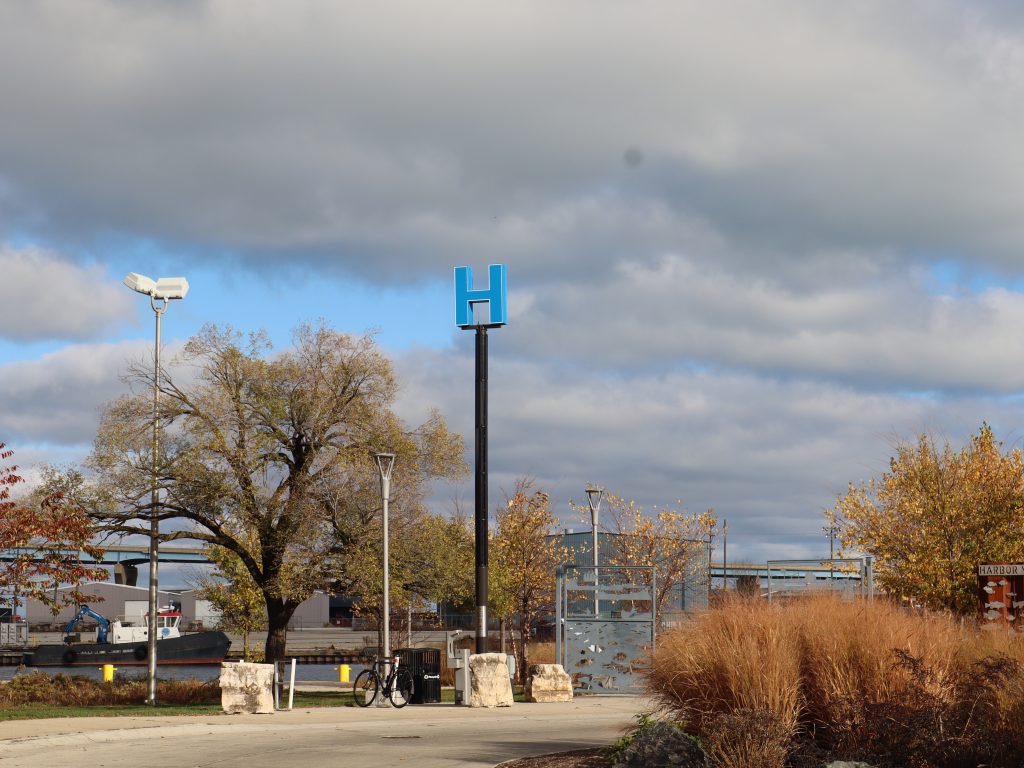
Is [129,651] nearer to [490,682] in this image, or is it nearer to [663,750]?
[490,682]

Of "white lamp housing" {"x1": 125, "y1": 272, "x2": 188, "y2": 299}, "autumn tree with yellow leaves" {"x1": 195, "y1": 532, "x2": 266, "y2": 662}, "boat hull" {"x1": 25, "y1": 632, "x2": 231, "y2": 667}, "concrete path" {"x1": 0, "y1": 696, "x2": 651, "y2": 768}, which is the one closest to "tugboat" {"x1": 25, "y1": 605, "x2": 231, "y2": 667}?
"boat hull" {"x1": 25, "y1": 632, "x2": 231, "y2": 667}

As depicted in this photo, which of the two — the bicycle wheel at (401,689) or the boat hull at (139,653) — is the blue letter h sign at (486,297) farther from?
the boat hull at (139,653)

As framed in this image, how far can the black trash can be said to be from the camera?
2559cm

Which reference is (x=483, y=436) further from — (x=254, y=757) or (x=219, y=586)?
(x=219, y=586)

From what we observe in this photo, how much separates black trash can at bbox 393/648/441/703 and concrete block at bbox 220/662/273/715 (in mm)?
4178

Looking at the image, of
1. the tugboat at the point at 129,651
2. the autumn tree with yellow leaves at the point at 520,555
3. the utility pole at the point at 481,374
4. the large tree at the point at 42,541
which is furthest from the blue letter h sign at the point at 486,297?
the tugboat at the point at 129,651

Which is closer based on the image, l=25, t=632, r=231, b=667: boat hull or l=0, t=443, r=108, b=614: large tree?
l=0, t=443, r=108, b=614: large tree

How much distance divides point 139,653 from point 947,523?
6133 cm

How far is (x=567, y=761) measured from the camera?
12.6 meters

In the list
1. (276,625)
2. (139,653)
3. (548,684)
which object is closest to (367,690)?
(548,684)

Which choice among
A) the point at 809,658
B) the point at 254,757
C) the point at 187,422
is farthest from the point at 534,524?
the point at 809,658

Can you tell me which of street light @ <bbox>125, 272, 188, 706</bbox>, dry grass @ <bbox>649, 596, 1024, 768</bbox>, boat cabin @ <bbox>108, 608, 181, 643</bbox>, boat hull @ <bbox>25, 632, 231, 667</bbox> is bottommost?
boat hull @ <bbox>25, 632, 231, 667</bbox>

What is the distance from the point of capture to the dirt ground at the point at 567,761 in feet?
40.1

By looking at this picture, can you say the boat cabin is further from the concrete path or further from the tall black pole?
the concrete path
